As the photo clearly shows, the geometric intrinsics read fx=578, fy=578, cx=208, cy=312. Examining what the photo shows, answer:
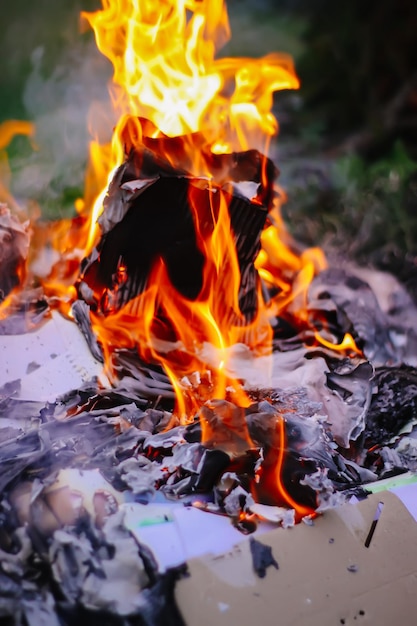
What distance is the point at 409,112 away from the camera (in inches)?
173

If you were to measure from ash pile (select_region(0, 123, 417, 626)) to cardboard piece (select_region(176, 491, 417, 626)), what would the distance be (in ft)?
0.18

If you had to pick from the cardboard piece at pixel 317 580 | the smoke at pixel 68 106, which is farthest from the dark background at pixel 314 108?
the cardboard piece at pixel 317 580

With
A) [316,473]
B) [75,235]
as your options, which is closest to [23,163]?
[75,235]

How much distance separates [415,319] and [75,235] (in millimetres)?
1781

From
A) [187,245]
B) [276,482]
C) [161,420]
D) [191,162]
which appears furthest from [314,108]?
[276,482]

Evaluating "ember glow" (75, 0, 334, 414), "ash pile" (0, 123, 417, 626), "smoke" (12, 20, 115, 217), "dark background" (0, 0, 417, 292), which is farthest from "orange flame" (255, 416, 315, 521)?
"smoke" (12, 20, 115, 217)

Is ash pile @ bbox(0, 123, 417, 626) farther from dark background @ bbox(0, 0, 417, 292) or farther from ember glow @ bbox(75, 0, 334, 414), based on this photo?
dark background @ bbox(0, 0, 417, 292)

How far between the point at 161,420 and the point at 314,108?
3.34 meters

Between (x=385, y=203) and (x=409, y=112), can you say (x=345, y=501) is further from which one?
(x=409, y=112)

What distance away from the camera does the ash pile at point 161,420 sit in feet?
4.75

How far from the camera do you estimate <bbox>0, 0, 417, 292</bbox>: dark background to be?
3.61 meters

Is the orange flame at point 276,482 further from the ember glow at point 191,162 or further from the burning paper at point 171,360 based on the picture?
the ember glow at point 191,162

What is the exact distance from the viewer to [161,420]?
1.97 meters

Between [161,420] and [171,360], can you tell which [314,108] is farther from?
[161,420]
